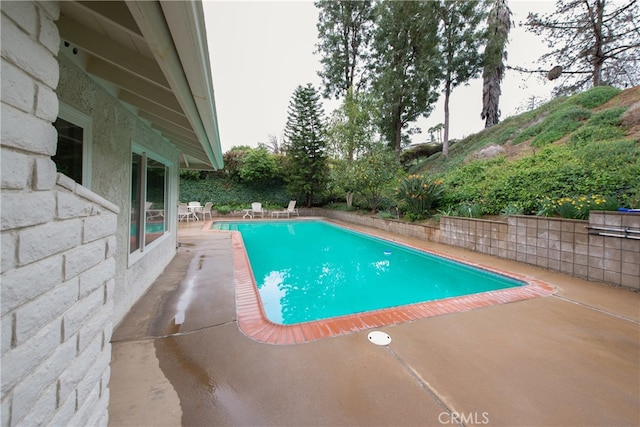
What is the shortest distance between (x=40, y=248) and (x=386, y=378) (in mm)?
2002

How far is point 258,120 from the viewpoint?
25.3m

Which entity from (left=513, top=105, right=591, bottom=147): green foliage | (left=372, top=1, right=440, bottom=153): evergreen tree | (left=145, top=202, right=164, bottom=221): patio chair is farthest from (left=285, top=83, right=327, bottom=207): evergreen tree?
(left=145, top=202, right=164, bottom=221): patio chair

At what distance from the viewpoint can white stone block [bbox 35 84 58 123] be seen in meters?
0.85

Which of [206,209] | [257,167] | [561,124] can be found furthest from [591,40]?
[206,209]

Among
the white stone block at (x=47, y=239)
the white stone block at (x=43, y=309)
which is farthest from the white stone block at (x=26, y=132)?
the white stone block at (x=43, y=309)

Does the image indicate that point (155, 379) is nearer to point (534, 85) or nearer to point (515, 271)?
point (515, 271)

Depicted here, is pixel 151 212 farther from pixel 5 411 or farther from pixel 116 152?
pixel 5 411

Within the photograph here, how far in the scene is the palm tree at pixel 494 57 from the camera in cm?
1297

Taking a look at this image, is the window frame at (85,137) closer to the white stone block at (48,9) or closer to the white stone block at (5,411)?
the white stone block at (48,9)

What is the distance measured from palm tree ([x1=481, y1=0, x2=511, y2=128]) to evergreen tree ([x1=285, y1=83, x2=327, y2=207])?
9.20 m

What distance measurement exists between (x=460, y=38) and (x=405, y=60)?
2.73m

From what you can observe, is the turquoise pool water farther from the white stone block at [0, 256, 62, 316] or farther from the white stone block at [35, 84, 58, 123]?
the white stone block at [35, 84, 58, 123]

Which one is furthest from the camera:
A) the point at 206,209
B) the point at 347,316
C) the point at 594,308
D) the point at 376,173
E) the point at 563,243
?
the point at 206,209

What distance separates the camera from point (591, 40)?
411 inches
